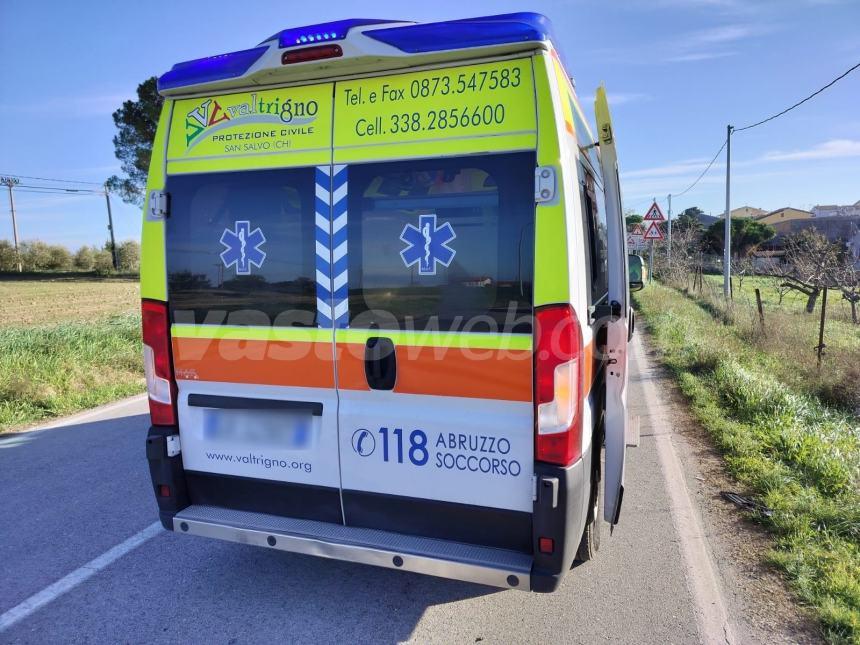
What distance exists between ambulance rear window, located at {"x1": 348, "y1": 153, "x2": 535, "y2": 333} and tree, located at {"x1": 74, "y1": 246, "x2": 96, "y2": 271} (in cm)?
6068

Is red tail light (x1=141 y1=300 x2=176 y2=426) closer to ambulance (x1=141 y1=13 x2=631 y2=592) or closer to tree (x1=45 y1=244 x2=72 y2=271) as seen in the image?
ambulance (x1=141 y1=13 x2=631 y2=592)

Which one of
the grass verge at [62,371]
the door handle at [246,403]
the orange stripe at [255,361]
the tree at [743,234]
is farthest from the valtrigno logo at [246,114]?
the tree at [743,234]

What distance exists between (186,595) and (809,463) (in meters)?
4.78

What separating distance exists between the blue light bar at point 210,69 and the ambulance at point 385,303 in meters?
0.01

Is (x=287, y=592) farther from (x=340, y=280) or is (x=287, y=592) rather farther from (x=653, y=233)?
(x=653, y=233)

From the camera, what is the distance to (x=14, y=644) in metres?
2.90

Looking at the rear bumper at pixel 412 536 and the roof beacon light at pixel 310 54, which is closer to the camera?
the rear bumper at pixel 412 536

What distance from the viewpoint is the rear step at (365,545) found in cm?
263

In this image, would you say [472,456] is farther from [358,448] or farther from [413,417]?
[358,448]

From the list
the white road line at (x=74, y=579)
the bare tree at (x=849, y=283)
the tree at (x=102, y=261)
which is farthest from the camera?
the tree at (x=102, y=261)

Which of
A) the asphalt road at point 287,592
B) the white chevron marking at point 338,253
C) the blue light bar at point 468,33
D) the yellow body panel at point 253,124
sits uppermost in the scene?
the blue light bar at point 468,33

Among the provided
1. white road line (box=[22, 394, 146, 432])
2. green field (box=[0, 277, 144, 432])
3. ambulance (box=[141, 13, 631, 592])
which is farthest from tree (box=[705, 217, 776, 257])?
ambulance (box=[141, 13, 631, 592])

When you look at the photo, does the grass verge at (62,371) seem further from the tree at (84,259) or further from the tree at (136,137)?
the tree at (84,259)

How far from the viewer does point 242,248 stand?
3.09m
